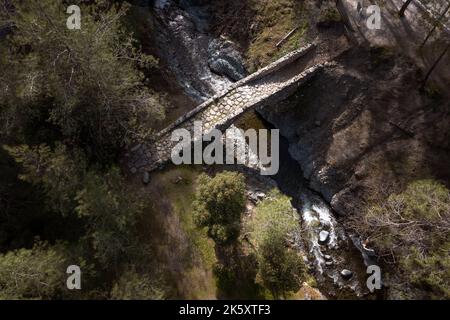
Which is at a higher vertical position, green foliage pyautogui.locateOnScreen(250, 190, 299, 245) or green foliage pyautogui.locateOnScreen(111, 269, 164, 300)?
green foliage pyautogui.locateOnScreen(250, 190, 299, 245)

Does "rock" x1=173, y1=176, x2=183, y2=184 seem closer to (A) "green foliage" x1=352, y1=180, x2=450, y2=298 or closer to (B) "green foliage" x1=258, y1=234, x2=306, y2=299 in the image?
(B) "green foliage" x1=258, y1=234, x2=306, y2=299

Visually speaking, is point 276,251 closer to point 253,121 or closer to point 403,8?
point 253,121

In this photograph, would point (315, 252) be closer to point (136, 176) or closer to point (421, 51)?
point (136, 176)

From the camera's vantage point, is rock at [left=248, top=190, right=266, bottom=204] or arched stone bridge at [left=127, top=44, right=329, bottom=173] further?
rock at [left=248, top=190, right=266, bottom=204]

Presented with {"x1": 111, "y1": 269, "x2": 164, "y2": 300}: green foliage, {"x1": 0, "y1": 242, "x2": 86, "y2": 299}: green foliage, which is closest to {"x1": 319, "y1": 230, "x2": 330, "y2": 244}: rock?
{"x1": 111, "y1": 269, "x2": 164, "y2": 300}: green foliage

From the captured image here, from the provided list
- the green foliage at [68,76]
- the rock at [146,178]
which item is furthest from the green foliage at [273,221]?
the green foliage at [68,76]

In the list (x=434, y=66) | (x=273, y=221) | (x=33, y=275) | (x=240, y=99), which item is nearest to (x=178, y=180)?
(x=273, y=221)

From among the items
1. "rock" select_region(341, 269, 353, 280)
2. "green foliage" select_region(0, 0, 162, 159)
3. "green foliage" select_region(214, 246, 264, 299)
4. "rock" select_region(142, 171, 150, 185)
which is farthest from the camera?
"rock" select_region(142, 171, 150, 185)
